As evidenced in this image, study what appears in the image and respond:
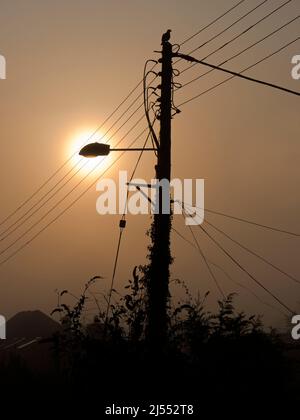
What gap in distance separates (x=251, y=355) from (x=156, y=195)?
441cm

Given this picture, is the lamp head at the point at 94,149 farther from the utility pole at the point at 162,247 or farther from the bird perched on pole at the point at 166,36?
the bird perched on pole at the point at 166,36

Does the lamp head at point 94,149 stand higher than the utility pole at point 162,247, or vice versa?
the lamp head at point 94,149

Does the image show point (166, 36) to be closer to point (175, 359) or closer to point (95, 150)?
point (95, 150)

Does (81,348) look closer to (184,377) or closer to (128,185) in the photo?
(184,377)

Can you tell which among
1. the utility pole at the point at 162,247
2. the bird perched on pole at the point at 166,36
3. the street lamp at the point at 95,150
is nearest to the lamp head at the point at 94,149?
the street lamp at the point at 95,150

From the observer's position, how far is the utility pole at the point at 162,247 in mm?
13664

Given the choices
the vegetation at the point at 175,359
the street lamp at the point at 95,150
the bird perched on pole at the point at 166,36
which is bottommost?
the vegetation at the point at 175,359

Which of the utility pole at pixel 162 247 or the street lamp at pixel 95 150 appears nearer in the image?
the utility pole at pixel 162 247

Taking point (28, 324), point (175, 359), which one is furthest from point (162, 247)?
point (28, 324)

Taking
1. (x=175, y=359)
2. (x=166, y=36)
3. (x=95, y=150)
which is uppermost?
(x=166, y=36)

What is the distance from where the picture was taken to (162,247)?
14070 mm
